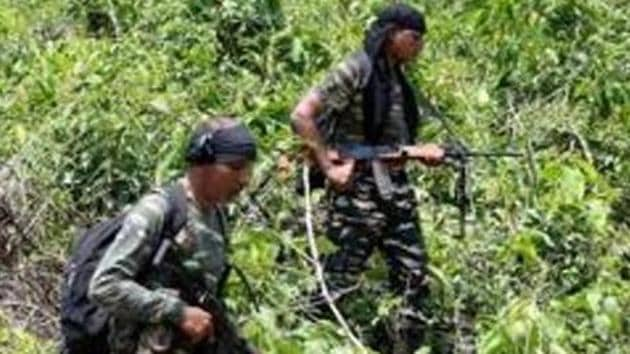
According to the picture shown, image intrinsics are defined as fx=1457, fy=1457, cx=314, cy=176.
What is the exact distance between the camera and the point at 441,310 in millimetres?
6375

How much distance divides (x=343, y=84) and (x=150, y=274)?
2066mm

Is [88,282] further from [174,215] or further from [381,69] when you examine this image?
[381,69]

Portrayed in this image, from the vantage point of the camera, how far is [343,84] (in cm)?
602

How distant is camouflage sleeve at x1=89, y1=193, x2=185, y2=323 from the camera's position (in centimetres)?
402

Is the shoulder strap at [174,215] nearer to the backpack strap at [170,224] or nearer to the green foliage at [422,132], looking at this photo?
the backpack strap at [170,224]

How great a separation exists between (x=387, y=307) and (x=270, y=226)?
91cm

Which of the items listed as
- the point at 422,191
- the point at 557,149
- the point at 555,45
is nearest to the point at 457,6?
the point at 555,45

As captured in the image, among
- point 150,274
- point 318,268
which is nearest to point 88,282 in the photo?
point 150,274

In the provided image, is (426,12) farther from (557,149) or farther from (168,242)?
(168,242)

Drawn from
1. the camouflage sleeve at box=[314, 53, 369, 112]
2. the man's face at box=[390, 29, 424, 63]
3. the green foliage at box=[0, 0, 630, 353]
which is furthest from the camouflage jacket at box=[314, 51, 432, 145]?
the green foliage at box=[0, 0, 630, 353]

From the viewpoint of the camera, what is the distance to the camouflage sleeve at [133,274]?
4020mm

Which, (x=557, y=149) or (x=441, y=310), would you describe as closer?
(x=441, y=310)

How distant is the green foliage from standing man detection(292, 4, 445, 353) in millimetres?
142

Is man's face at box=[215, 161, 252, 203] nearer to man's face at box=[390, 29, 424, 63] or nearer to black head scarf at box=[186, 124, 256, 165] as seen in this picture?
black head scarf at box=[186, 124, 256, 165]
